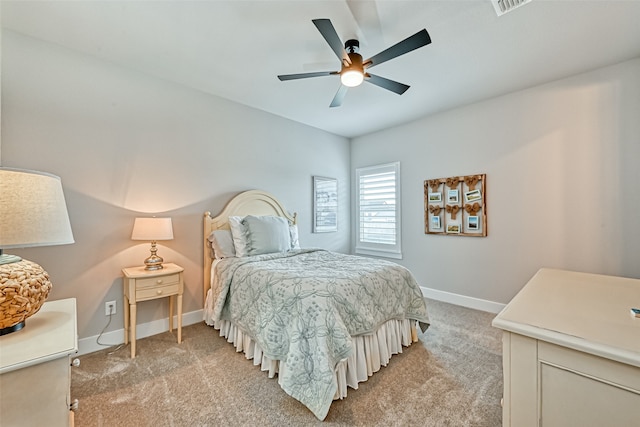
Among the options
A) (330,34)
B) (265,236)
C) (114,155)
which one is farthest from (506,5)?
(114,155)

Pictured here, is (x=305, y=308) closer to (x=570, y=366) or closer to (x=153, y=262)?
(x=570, y=366)

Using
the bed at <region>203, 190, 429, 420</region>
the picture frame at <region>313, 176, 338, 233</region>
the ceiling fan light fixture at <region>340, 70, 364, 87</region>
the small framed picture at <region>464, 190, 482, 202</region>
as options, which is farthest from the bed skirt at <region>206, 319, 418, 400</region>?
the picture frame at <region>313, 176, 338, 233</region>

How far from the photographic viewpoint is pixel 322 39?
7.34ft

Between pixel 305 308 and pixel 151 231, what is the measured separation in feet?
5.53

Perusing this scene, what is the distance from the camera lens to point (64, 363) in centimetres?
99

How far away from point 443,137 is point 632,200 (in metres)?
1.99

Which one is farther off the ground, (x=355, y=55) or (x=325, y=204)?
(x=355, y=55)

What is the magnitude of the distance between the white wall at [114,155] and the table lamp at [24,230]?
158 centimetres

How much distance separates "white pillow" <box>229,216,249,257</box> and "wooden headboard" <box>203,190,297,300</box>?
0.18 meters

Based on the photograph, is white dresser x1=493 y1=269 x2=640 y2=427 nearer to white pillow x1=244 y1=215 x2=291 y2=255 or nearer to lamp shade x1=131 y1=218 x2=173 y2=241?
white pillow x1=244 y1=215 x2=291 y2=255

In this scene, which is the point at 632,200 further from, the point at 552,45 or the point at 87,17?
the point at 87,17

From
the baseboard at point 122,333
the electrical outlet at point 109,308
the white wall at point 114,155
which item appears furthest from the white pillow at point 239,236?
the electrical outlet at point 109,308

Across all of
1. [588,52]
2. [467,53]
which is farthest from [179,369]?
[588,52]

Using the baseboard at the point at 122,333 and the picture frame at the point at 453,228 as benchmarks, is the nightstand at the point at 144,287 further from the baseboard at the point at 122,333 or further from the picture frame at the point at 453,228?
the picture frame at the point at 453,228
